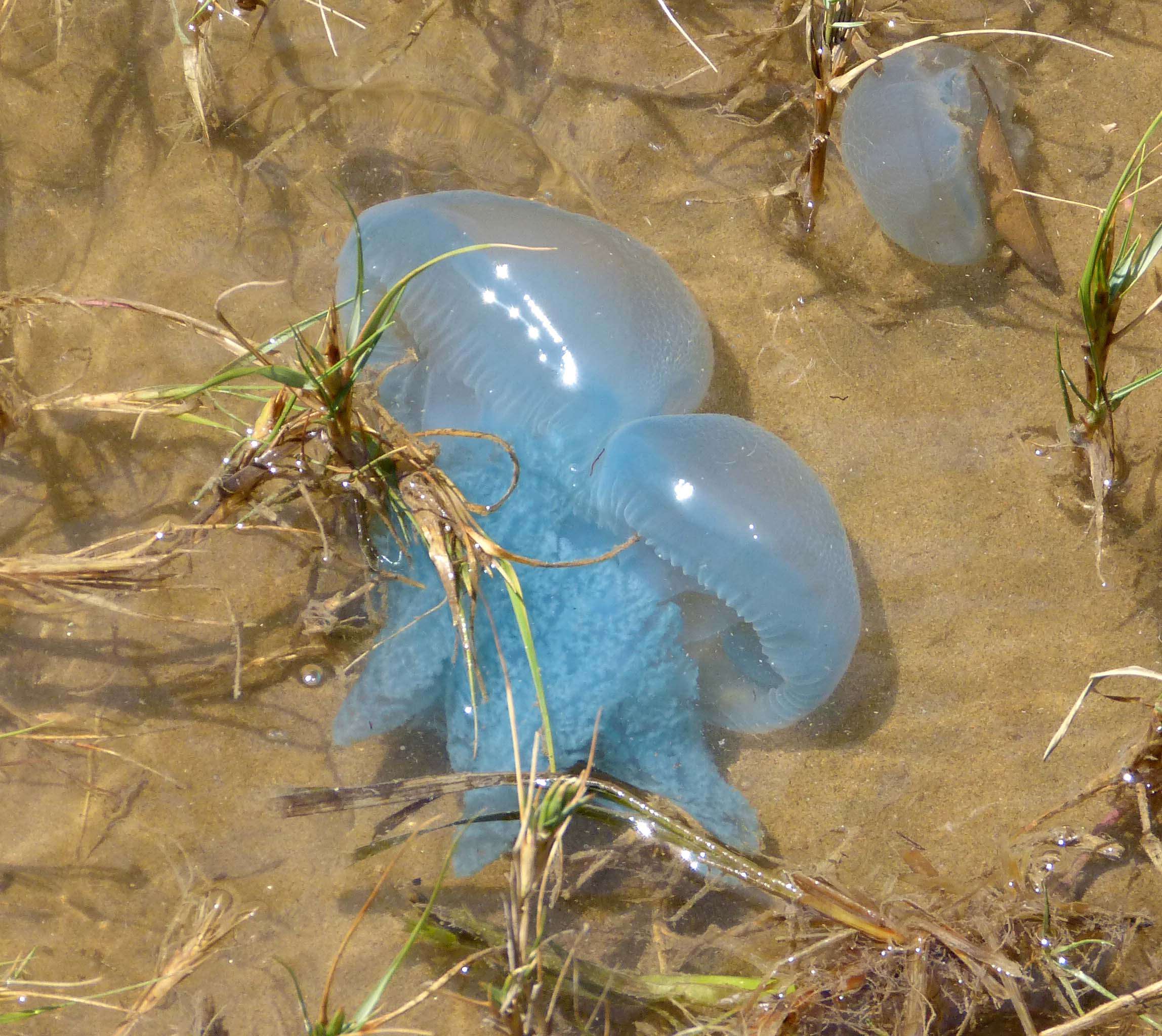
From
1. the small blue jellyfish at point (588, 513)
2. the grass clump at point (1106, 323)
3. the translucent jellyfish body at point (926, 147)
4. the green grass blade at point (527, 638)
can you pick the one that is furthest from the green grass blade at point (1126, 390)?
the green grass blade at point (527, 638)

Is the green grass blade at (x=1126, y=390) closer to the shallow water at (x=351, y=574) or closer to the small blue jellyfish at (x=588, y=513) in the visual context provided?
the shallow water at (x=351, y=574)

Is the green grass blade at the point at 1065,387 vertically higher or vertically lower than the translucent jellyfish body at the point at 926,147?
lower

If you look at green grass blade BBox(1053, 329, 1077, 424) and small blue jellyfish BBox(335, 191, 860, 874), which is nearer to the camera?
small blue jellyfish BBox(335, 191, 860, 874)

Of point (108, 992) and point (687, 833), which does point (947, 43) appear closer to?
point (687, 833)

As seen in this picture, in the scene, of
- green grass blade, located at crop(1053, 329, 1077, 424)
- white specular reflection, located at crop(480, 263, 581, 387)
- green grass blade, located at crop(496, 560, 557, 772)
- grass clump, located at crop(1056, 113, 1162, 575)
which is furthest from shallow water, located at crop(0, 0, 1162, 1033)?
white specular reflection, located at crop(480, 263, 581, 387)

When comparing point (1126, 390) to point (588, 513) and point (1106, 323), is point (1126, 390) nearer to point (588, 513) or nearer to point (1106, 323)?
point (1106, 323)

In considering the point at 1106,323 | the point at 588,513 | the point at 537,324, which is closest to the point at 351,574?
the point at 588,513

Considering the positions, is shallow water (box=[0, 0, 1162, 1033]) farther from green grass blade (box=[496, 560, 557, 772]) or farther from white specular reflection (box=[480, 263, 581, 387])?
white specular reflection (box=[480, 263, 581, 387])
